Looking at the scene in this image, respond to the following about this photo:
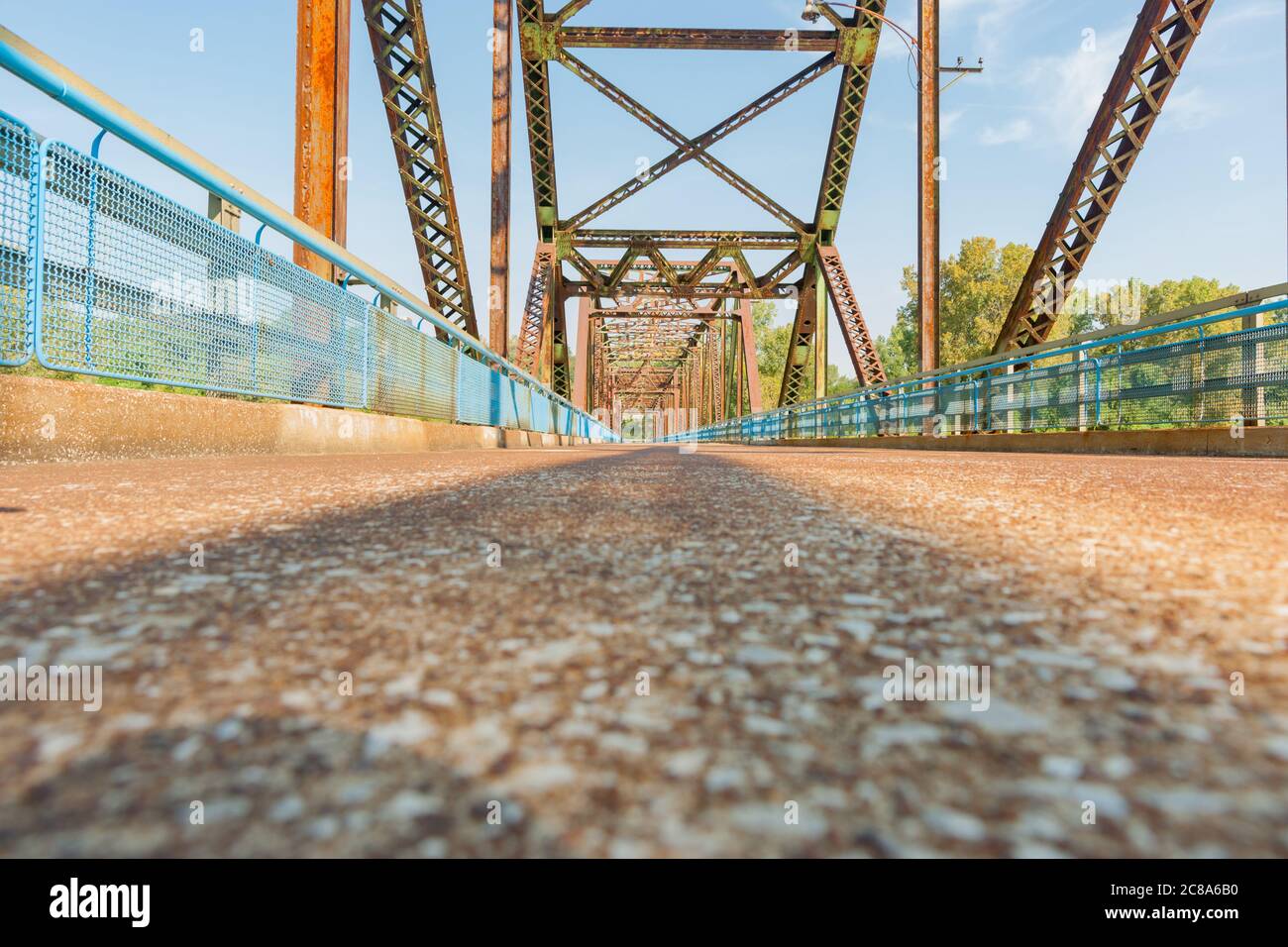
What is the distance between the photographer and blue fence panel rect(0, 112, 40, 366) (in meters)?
2.72

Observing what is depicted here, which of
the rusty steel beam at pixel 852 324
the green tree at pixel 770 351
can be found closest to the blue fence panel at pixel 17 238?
the rusty steel beam at pixel 852 324

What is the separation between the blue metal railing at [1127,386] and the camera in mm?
5855

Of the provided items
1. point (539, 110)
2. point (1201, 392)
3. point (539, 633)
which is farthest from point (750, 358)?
point (539, 633)

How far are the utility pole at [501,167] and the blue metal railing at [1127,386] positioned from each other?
22.9ft

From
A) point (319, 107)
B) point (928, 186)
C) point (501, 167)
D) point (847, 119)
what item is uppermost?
point (847, 119)

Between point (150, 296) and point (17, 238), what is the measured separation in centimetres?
66

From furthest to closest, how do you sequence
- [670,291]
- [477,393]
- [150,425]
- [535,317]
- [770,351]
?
[770,351]
[670,291]
[535,317]
[477,393]
[150,425]

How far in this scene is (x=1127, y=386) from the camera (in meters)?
7.22

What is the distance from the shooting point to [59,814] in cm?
47

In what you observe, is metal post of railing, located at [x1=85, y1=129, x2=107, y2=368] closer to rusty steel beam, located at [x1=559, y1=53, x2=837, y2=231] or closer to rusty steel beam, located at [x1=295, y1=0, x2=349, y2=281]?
Answer: rusty steel beam, located at [x1=295, y1=0, x2=349, y2=281]

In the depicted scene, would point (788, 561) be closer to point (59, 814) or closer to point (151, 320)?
point (59, 814)

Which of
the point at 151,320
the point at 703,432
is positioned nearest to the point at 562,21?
the point at 151,320

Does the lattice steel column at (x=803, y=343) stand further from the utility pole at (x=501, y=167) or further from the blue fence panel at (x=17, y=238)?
the blue fence panel at (x=17, y=238)

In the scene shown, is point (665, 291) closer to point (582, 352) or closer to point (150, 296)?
point (582, 352)
